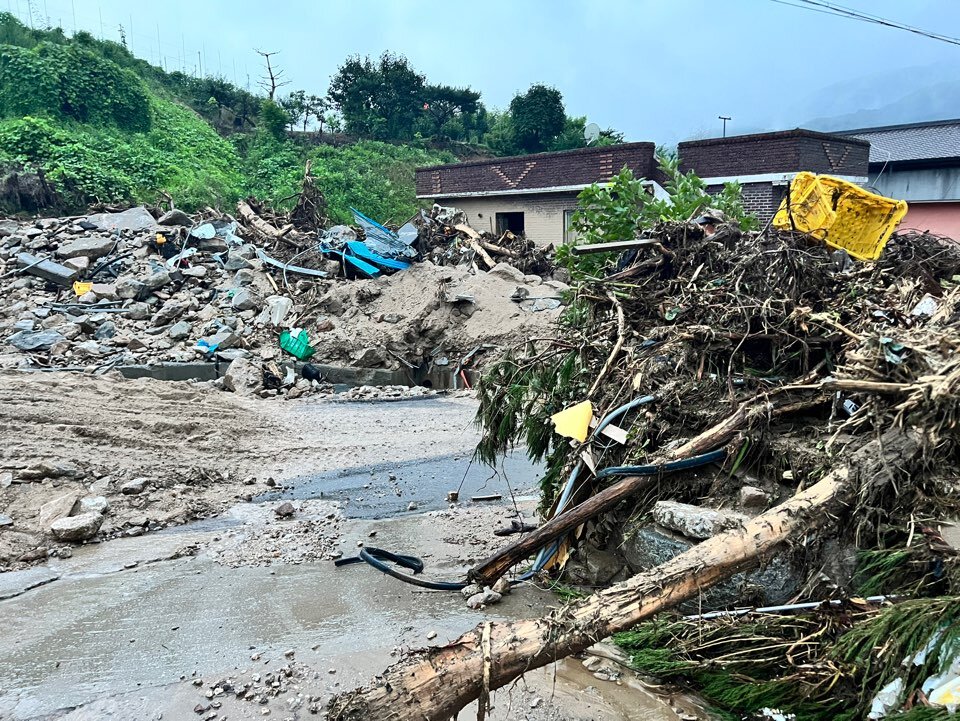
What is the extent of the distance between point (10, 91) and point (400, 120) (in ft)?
55.2

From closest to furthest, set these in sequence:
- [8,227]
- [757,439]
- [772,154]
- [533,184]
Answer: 1. [757,439]
2. [772,154]
3. [8,227]
4. [533,184]

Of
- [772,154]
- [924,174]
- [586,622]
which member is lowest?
[586,622]

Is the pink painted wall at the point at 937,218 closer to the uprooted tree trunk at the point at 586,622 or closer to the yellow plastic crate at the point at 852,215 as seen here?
the yellow plastic crate at the point at 852,215

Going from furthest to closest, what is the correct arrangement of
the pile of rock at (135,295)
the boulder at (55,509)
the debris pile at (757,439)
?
the pile of rock at (135,295)
the boulder at (55,509)
the debris pile at (757,439)

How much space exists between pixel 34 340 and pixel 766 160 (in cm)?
1480

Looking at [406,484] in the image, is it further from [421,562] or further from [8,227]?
[8,227]

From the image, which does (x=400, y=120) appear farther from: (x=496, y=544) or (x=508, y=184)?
(x=496, y=544)

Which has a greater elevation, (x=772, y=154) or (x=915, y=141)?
(x=915, y=141)

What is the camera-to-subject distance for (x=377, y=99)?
34.4m

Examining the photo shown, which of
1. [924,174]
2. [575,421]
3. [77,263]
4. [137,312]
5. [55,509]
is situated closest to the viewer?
[575,421]

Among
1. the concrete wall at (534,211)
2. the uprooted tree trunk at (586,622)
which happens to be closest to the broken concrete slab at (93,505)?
the uprooted tree trunk at (586,622)

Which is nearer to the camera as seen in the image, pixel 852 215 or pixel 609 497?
pixel 609 497

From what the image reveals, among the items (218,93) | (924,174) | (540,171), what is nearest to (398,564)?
(540,171)

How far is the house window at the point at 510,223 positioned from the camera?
67.3 ft
